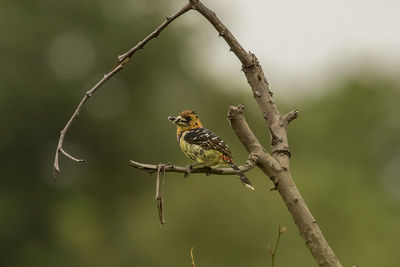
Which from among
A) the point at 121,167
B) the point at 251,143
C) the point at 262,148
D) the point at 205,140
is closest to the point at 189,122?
the point at 205,140

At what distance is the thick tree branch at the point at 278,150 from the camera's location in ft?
13.8

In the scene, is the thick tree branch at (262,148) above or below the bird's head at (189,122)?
below

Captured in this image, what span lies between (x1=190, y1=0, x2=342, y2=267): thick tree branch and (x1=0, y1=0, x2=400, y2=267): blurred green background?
30261 millimetres

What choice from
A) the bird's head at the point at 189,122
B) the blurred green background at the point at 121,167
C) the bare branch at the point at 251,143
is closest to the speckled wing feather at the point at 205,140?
the bird's head at the point at 189,122

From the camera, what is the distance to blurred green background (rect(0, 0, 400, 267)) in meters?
37.3

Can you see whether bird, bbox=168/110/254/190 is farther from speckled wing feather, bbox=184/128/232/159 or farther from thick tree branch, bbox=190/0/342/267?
thick tree branch, bbox=190/0/342/267

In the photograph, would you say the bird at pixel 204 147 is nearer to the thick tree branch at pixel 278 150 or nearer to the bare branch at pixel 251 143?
the bare branch at pixel 251 143

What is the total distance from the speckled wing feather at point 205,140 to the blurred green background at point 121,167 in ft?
88.7

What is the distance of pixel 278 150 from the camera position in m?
4.73

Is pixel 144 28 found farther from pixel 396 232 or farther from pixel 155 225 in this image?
pixel 396 232

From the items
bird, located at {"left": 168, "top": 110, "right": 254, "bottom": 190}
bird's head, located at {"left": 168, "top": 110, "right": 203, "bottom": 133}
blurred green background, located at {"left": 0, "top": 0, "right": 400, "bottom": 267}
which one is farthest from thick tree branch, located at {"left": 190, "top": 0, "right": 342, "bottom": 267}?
blurred green background, located at {"left": 0, "top": 0, "right": 400, "bottom": 267}

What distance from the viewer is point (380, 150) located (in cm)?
7194

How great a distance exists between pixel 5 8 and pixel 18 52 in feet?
7.51

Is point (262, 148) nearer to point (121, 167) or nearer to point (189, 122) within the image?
point (189, 122)
